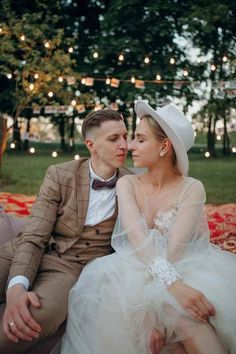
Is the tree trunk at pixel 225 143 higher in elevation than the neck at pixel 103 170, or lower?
lower

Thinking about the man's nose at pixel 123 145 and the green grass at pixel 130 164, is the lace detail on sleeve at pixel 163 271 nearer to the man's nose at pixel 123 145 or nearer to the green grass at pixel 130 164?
the man's nose at pixel 123 145

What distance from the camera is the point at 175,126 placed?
7.42ft

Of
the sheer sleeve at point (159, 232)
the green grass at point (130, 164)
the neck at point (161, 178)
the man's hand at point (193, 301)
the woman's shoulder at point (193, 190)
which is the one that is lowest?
the green grass at point (130, 164)

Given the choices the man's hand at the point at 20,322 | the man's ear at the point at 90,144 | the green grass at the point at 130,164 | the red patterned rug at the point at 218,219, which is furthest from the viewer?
the green grass at the point at 130,164

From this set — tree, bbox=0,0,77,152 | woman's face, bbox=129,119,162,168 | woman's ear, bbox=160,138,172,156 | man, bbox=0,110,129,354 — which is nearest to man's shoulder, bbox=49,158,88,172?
man, bbox=0,110,129,354

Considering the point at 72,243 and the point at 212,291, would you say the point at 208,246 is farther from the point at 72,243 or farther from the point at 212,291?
the point at 72,243

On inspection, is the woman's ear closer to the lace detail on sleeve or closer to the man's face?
the man's face

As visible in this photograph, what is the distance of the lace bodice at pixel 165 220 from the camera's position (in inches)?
87.4

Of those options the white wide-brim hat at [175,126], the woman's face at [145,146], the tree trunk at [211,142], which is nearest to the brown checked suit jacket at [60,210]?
the woman's face at [145,146]

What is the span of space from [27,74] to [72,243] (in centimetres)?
634

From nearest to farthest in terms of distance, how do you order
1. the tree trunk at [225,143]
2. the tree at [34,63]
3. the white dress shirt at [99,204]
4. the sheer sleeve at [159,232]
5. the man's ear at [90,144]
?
the sheer sleeve at [159,232], the white dress shirt at [99,204], the man's ear at [90,144], the tree at [34,63], the tree trunk at [225,143]

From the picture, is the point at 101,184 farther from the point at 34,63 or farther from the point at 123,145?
the point at 34,63

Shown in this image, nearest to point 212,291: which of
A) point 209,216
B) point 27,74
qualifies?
point 209,216

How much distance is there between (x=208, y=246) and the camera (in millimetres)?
2270
